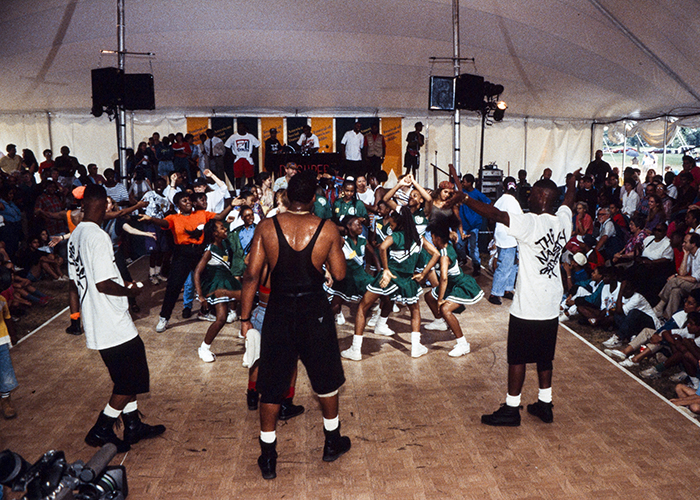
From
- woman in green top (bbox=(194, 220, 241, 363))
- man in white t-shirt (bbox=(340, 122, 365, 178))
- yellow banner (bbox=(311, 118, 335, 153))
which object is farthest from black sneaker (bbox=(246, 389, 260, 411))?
yellow banner (bbox=(311, 118, 335, 153))

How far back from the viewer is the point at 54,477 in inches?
68.2

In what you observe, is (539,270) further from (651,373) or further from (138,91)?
(138,91)

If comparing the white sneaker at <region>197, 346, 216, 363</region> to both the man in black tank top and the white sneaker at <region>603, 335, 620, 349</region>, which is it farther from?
the white sneaker at <region>603, 335, 620, 349</region>

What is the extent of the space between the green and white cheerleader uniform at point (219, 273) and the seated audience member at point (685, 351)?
152 inches

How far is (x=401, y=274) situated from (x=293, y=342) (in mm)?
2352

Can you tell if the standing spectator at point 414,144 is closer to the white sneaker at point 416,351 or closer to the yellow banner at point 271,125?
the yellow banner at point 271,125

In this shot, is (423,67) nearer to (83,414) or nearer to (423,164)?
(423,164)

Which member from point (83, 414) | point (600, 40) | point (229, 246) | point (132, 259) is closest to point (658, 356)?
point (229, 246)

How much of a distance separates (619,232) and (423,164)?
8.14 meters

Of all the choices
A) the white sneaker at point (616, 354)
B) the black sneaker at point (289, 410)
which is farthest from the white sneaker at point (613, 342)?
the black sneaker at point (289, 410)

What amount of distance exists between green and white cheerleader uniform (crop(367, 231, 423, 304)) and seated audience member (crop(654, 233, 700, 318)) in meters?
2.71

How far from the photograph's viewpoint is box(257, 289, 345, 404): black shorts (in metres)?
3.37

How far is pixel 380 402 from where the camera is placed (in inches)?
181

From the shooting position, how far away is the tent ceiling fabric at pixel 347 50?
10.4 metres
